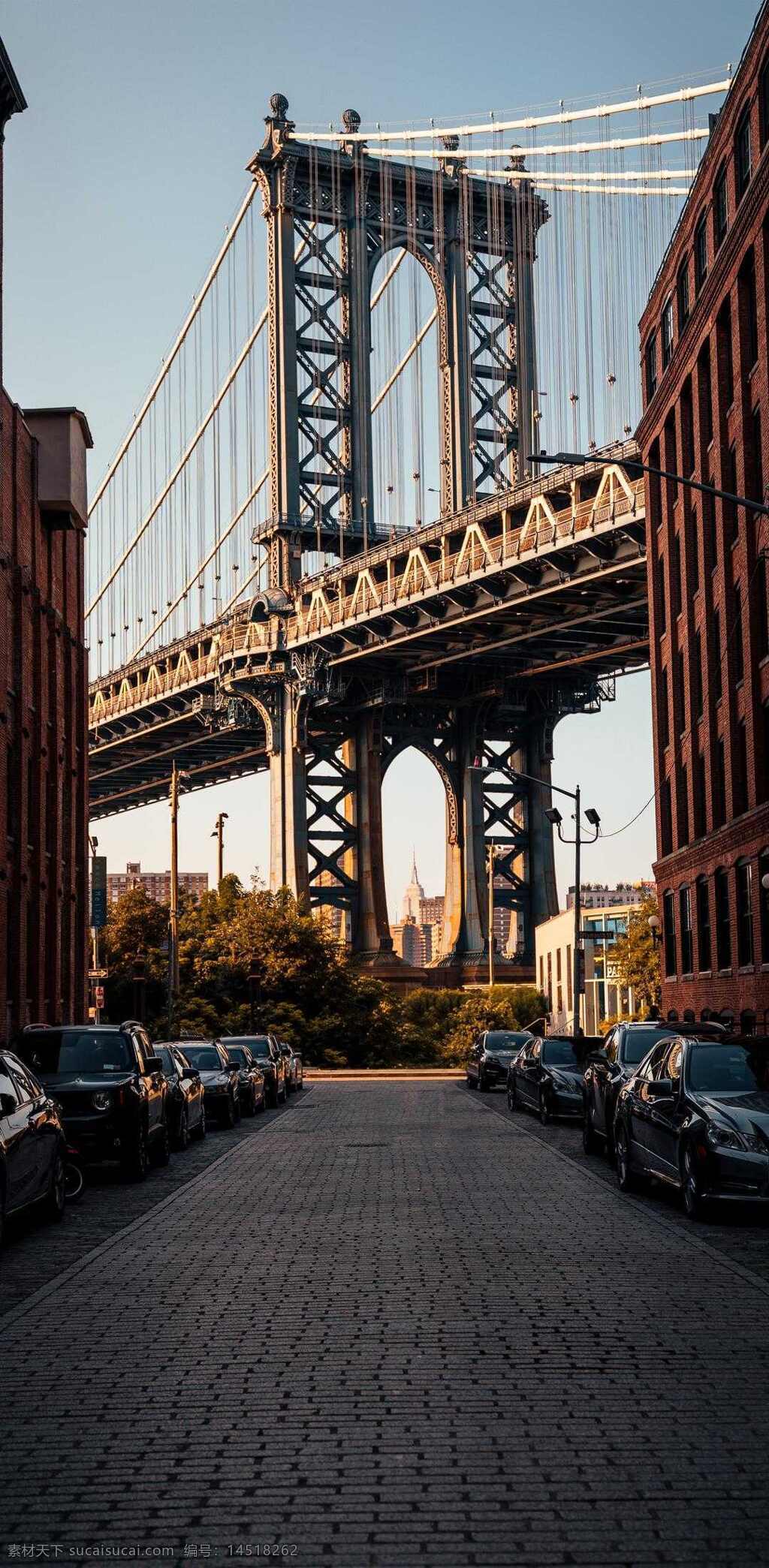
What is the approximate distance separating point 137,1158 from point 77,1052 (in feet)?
4.92

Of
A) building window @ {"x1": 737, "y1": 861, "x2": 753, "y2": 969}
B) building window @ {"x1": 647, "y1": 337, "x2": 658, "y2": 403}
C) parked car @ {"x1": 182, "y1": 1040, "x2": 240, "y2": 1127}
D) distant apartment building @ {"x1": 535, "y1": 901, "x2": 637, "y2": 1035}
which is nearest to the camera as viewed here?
parked car @ {"x1": 182, "y1": 1040, "x2": 240, "y2": 1127}

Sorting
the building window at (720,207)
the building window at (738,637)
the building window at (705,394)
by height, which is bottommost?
the building window at (738,637)

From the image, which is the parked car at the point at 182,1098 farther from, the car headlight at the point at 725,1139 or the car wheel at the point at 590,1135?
the car headlight at the point at 725,1139

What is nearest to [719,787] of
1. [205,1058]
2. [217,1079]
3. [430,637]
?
[205,1058]

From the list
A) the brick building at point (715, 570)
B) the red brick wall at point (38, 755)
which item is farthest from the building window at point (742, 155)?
the red brick wall at point (38, 755)

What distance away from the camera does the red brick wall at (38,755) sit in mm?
37031

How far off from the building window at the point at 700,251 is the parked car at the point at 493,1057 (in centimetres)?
1787

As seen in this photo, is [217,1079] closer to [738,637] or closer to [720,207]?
[738,637]

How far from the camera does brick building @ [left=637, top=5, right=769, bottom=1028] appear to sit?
3778 cm

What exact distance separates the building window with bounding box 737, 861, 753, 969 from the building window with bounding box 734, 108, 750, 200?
1377 cm

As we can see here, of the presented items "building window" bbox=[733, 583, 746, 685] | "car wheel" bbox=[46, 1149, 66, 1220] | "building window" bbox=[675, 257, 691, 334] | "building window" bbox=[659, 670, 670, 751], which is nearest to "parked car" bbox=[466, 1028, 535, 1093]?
"building window" bbox=[733, 583, 746, 685]

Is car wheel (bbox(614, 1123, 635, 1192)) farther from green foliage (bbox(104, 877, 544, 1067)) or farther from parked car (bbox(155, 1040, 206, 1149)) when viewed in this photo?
green foliage (bbox(104, 877, 544, 1067))

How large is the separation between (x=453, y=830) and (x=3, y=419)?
62.5 meters

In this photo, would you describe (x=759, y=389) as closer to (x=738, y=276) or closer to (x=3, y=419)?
(x=738, y=276)
